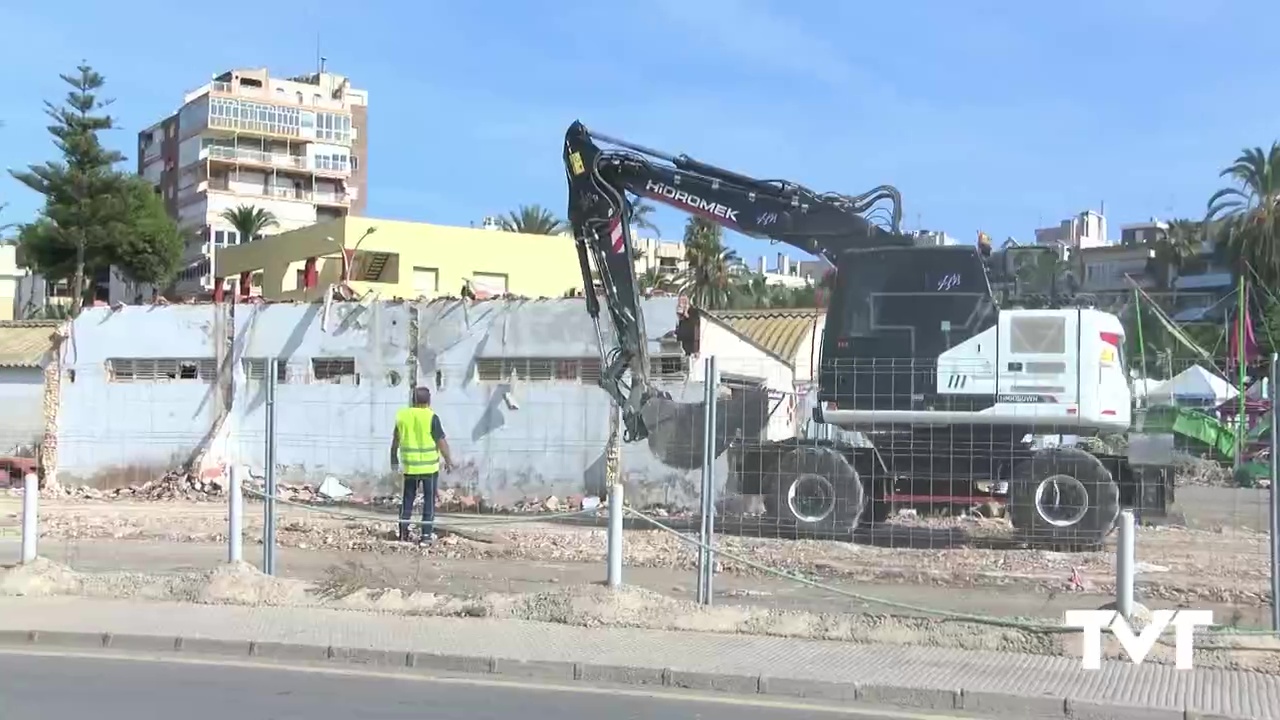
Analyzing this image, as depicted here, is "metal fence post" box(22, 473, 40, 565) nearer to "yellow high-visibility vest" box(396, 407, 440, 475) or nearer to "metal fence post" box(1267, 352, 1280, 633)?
"yellow high-visibility vest" box(396, 407, 440, 475)

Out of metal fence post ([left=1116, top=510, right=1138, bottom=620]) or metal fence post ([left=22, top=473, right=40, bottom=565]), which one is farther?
metal fence post ([left=22, top=473, right=40, bottom=565])

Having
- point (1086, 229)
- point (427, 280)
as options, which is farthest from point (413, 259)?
point (1086, 229)

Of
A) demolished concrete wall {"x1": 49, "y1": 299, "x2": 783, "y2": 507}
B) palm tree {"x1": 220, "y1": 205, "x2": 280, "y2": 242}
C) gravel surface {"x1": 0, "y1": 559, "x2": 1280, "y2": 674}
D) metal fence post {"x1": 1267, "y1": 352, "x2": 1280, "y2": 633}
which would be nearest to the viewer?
metal fence post {"x1": 1267, "y1": 352, "x2": 1280, "y2": 633}

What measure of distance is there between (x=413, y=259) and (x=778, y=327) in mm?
12266

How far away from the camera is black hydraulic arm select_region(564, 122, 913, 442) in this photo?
15.4 meters

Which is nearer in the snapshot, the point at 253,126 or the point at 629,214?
the point at 629,214

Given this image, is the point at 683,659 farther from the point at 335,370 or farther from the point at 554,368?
the point at 335,370

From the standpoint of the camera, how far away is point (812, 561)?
489 inches

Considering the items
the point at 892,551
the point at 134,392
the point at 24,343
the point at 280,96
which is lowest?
the point at 892,551

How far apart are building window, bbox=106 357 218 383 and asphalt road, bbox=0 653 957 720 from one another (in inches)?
527

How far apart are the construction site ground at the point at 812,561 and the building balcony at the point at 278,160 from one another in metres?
72.2

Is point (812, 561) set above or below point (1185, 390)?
below

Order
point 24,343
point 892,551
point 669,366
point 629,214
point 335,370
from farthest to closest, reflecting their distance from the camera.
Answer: point 24,343
point 335,370
point 669,366
point 629,214
point 892,551
